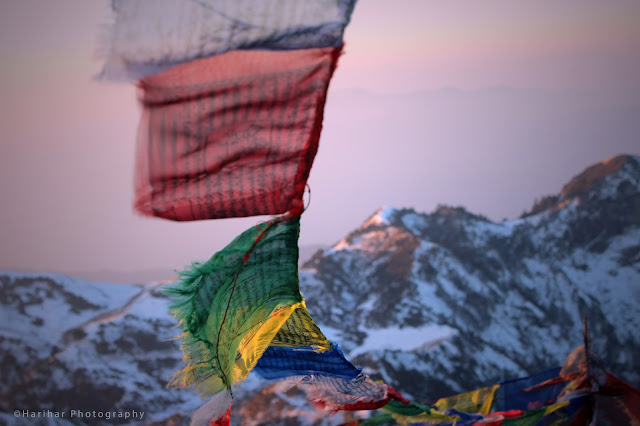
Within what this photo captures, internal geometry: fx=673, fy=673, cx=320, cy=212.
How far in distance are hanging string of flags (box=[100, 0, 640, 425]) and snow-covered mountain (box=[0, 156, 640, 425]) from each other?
5118 millimetres

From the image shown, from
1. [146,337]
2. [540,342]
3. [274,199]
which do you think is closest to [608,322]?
[540,342]

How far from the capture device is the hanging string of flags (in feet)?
5.11

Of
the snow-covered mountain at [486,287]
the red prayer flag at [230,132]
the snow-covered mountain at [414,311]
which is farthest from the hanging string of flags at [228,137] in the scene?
the snow-covered mountain at [486,287]

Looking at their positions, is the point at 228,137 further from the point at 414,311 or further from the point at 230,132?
the point at 414,311

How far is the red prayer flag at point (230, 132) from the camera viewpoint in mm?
1653

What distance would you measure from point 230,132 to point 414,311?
25.5 ft

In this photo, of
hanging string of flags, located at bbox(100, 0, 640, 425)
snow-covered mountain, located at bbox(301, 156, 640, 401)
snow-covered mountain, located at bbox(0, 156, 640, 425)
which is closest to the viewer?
hanging string of flags, located at bbox(100, 0, 640, 425)

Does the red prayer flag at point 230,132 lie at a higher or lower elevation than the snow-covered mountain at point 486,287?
higher

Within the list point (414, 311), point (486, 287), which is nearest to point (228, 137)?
point (414, 311)

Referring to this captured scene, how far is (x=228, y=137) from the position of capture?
1738mm

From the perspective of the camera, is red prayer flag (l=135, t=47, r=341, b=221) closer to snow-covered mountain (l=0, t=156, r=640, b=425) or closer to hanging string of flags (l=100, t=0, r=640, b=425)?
hanging string of flags (l=100, t=0, r=640, b=425)

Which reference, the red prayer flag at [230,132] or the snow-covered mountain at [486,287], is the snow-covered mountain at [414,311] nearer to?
the snow-covered mountain at [486,287]

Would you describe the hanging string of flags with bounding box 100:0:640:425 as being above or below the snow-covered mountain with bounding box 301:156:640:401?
above

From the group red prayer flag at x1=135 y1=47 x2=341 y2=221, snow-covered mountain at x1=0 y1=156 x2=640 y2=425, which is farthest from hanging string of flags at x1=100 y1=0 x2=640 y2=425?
snow-covered mountain at x1=0 y1=156 x2=640 y2=425
